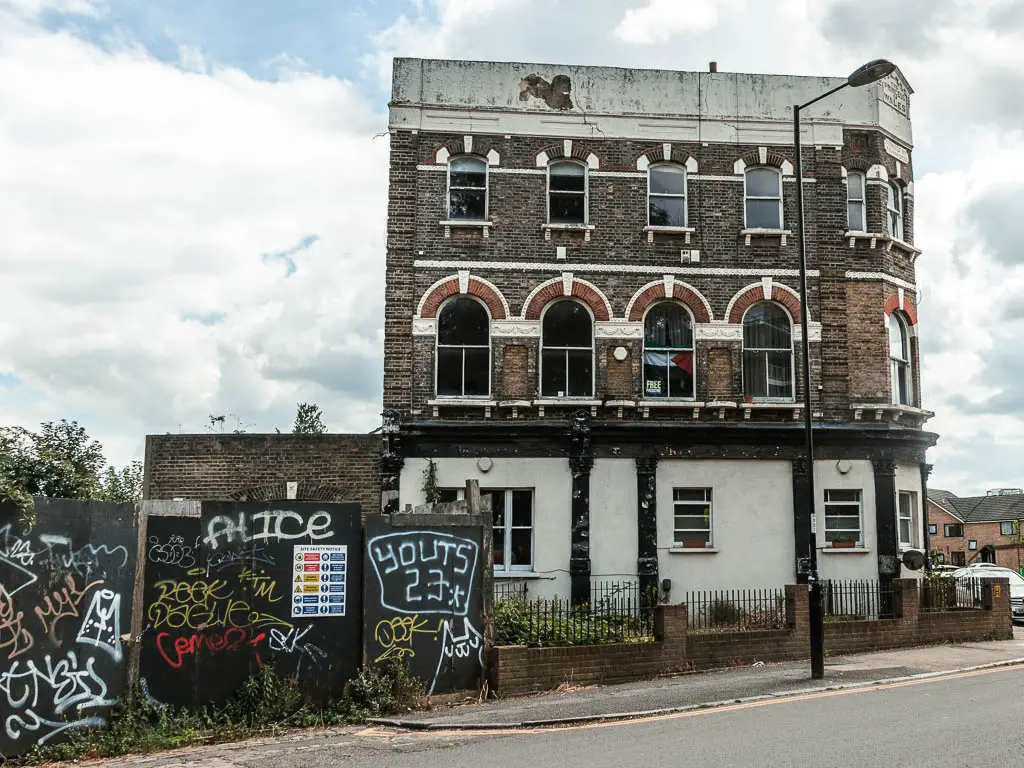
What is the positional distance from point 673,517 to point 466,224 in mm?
7205

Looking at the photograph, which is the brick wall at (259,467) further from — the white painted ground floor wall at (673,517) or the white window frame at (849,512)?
the white window frame at (849,512)

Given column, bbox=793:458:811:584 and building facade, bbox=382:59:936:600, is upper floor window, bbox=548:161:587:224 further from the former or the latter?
column, bbox=793:458:811:584

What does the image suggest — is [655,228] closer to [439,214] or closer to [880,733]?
[439,214]

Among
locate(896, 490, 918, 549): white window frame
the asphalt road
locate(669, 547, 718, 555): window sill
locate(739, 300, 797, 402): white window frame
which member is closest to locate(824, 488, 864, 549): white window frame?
locate(896, 490, 918, 549): white window frame

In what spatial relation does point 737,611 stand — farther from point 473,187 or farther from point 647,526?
point 473,187

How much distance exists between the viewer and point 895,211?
22.8 m

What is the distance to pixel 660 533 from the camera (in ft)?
67.4

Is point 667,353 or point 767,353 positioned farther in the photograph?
point 767,353

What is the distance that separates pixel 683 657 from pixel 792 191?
1139 cm

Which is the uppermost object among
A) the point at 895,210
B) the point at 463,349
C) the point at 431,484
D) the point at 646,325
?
the point at 895,210

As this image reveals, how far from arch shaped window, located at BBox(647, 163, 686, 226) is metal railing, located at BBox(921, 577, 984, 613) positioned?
8603 millimetres

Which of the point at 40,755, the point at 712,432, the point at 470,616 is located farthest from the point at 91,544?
the point at 712,432

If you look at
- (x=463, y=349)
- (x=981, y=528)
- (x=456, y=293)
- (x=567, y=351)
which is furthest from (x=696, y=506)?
(x=981, y=528)

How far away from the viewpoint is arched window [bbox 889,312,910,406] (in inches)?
877
